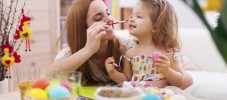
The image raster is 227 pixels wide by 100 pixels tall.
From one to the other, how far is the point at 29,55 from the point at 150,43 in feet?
5.62

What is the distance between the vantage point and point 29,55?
278 cm

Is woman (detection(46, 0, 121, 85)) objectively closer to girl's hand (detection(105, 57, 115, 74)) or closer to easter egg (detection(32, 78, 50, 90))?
girl's hand (detection(105, 57, 115, 74))

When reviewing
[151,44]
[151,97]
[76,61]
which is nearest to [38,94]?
[151,97]

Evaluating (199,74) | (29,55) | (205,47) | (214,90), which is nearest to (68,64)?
(214,90)

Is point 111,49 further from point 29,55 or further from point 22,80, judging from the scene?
point 29,55

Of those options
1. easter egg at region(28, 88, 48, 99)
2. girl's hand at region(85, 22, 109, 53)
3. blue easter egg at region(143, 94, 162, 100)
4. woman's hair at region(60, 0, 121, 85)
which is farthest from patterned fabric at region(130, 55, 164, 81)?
easter egg at region(28, 88, 48, 99)

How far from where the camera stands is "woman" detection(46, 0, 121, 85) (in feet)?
4.23

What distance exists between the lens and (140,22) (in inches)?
51.9

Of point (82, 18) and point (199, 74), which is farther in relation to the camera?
point (199, 74)

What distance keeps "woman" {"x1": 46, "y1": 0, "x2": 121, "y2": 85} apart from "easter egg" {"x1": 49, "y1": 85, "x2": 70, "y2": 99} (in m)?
0.45

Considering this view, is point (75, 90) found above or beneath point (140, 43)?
beneath

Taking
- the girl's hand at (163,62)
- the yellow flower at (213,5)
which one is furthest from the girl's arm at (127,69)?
the yellow flower at (213,5)

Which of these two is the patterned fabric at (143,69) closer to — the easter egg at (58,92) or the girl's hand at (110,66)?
the girl's hand at (110,66)

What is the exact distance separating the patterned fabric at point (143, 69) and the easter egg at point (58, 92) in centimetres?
57
